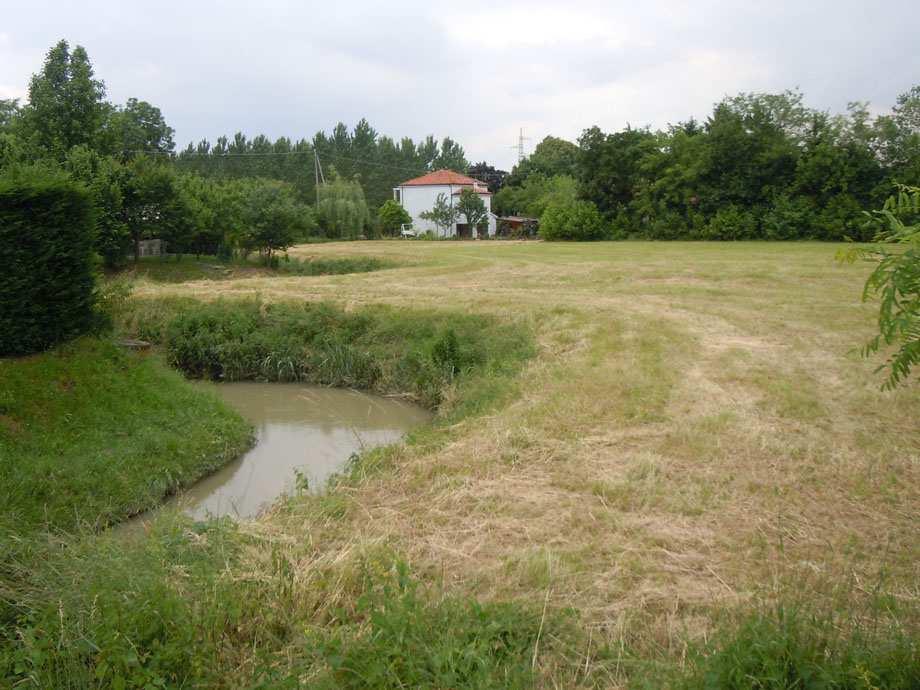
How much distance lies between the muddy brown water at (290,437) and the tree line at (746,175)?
2561 centimetres

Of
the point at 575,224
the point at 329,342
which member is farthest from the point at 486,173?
the point at 329,342

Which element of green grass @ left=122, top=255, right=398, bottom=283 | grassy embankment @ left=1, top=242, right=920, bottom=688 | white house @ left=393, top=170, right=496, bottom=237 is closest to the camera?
grassy embankment @ left=1, top=242, right=920, bottom=688

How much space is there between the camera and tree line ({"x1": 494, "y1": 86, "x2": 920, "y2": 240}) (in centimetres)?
3575

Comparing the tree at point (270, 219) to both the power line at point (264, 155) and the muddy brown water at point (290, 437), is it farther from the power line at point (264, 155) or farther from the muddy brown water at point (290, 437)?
the power line at point (264, 155)

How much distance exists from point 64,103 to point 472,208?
131 feet

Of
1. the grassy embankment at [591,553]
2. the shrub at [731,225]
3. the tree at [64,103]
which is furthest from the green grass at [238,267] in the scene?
the grassy embankment at [591,553]

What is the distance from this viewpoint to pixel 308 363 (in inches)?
608

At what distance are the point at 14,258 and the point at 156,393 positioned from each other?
2.55 m

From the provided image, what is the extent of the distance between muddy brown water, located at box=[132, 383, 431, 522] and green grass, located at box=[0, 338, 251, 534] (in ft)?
1.16

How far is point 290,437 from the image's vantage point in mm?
11828

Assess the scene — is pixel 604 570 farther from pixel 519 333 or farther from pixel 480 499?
pixel 519 333

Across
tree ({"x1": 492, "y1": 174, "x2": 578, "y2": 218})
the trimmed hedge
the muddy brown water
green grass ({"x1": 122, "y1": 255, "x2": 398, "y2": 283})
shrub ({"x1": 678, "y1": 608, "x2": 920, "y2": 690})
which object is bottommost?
the muddy brown water

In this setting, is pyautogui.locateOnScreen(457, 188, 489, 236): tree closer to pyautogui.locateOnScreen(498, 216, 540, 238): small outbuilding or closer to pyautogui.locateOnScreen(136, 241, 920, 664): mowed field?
pyautogui.locateOnScreen(498, 216, 540, 238): small outbuilding

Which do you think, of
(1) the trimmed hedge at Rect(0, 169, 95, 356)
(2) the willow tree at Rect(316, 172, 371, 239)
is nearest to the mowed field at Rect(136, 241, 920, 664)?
(1) the trimmed hedge at Rect(0, 169, 95, 356)
